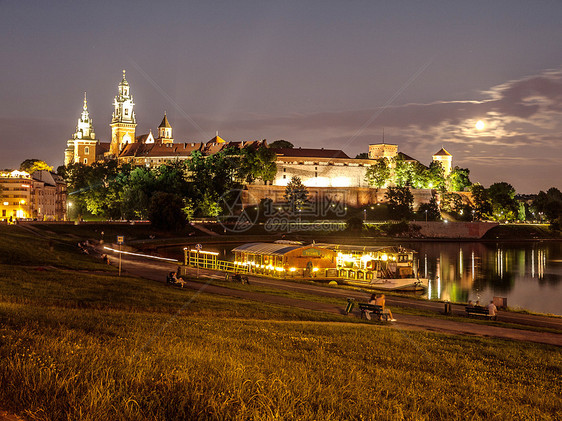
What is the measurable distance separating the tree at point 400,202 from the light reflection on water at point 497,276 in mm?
40558

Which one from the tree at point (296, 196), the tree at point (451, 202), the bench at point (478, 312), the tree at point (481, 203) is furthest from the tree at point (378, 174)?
the bench at point (478, 312)

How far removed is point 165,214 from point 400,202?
246 feet

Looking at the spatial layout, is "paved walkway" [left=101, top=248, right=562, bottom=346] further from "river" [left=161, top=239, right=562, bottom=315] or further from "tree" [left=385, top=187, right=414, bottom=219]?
"tree" [left=385, top=187, right=414, bottom=219]

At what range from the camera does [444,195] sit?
167 meters

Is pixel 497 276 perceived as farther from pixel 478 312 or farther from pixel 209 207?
pixel 209 207

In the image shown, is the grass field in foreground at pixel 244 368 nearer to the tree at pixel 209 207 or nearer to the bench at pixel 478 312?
the bench at pixel 478 312

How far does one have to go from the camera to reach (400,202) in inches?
5861

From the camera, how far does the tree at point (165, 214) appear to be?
95.4 meters

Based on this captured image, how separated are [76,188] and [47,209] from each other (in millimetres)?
9112

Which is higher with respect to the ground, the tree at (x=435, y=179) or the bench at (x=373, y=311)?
the tree at (x=435, y=179)

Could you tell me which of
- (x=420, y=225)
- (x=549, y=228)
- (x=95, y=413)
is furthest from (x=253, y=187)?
(x=95, y=413)

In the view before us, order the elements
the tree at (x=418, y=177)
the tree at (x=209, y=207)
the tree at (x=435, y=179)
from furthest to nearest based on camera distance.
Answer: the tree at (x=435, y=179)
the tree at (x=418, y=177)
the tree at (x=209, y=207)

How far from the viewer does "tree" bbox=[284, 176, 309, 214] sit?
142 metres

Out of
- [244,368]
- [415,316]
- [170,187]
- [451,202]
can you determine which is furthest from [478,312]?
[451,202]
